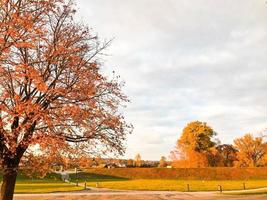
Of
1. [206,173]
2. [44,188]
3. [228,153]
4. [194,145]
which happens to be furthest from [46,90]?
[228,153]

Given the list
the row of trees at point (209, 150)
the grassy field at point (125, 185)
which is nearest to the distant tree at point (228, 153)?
the row of trees at point (209, 150)

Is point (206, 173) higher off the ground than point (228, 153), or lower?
lower

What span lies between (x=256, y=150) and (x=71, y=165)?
98.2 meters

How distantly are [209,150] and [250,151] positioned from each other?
12163mm

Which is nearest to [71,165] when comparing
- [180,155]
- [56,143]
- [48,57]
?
[56,143]

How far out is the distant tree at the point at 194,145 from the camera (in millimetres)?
96312

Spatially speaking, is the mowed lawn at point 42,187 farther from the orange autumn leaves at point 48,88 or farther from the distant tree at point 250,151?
the distant tree at point 250,151

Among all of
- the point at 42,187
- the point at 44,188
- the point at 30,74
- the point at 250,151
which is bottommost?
the point at 44,188

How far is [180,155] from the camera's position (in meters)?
100

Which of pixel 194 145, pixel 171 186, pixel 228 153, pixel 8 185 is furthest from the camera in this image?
pixel 228 153

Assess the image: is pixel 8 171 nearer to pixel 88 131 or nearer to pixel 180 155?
pixel 88 131

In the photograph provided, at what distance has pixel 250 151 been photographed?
105 meters

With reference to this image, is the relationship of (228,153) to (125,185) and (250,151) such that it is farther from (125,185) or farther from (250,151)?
(125,185)

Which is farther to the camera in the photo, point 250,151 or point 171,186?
point 250,151
